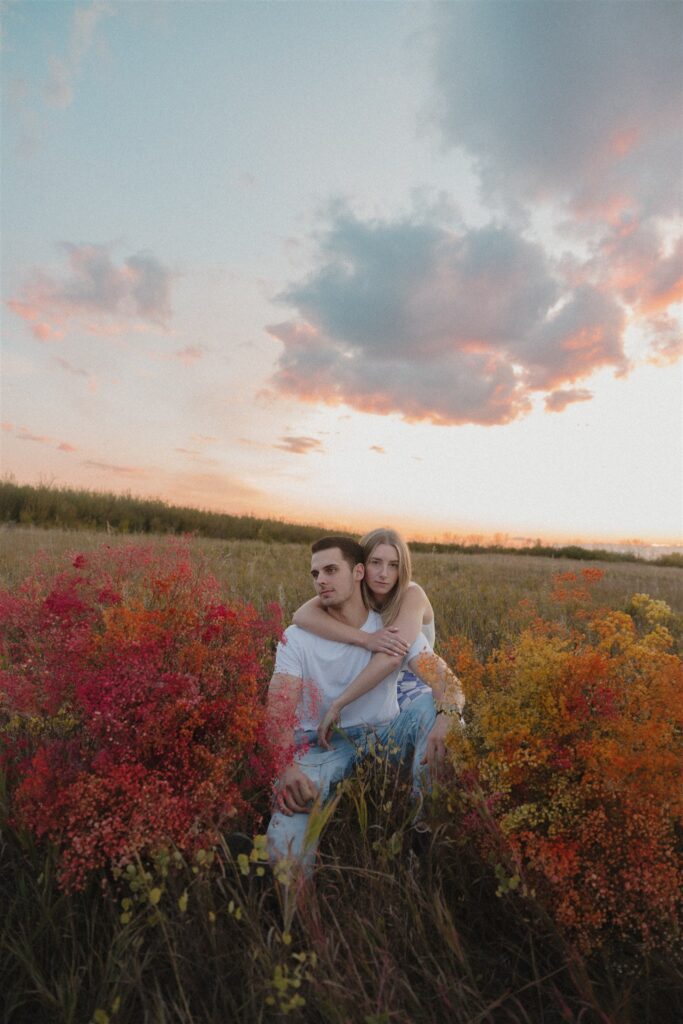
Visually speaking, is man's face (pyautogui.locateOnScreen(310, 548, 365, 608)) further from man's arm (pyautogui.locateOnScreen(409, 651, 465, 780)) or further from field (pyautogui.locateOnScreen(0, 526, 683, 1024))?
field (pyautogui.locateOnScreen(0, 526, 683, 1024))

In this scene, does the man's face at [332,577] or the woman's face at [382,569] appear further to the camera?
the woman's face at [382,569]

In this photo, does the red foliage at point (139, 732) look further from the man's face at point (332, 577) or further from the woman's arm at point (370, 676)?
the man's face at point (332, 577)

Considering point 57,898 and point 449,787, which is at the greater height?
point 449,787

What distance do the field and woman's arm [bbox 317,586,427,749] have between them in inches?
29.9

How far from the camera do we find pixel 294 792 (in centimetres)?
313

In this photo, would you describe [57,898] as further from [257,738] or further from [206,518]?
[206,518]

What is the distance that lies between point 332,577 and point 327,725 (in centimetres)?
105

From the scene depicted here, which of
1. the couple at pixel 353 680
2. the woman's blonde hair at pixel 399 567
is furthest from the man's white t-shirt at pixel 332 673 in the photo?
the woman's blonde hair at pixel 399 567

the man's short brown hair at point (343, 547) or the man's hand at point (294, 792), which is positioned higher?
the man's short brown hair at point (343, 547)

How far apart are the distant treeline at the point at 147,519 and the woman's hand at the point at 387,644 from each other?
1885cm

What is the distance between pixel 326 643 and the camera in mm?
4398

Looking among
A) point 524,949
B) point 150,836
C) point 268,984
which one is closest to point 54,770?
point 150,836

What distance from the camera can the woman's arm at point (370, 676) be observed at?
3.85 meters

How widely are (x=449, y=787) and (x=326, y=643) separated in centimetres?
154
